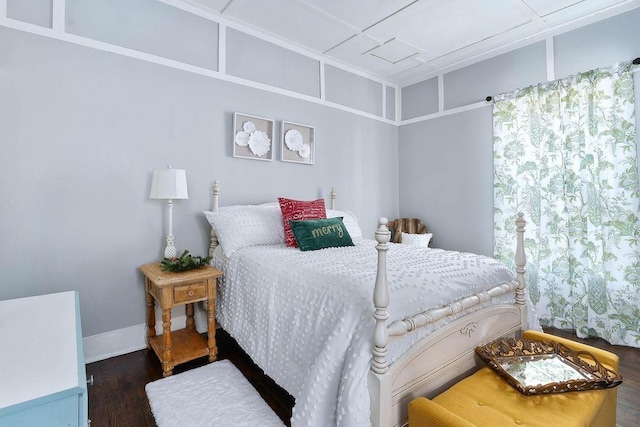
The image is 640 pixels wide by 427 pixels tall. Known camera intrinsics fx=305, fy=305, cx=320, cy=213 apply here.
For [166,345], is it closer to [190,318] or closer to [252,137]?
[190,318]

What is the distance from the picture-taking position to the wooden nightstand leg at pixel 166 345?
1.92 meters

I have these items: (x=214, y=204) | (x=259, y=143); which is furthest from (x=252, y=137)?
(x=214, y=204)

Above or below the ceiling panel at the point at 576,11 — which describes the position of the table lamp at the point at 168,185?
below

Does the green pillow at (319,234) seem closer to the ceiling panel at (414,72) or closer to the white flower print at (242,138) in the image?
the white flower print at (242,138)

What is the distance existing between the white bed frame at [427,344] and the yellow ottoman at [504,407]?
0.10 m

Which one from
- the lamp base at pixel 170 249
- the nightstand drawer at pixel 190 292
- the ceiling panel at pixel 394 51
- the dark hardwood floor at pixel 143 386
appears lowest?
the dark hardwood floor at pixel 143 386

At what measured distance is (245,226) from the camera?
243cm

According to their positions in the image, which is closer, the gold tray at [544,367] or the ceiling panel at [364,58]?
the gold tray at [544,367]

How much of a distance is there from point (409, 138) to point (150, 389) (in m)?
3.78

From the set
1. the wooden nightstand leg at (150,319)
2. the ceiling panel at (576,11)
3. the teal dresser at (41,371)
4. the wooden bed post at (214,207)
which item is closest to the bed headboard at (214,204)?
the wooden bed post at (214,207)

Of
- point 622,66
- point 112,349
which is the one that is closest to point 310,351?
point 112,349

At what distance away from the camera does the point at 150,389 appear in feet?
5.90

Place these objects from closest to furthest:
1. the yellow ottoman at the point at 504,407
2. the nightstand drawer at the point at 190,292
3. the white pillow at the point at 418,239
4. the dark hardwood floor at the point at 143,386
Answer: the yellow ottoman at the point at 504,407, the dark hardwood floor at the point at 143,386, the nightstand drawer at the point at 190,292, the white pillow at the point at 418,239

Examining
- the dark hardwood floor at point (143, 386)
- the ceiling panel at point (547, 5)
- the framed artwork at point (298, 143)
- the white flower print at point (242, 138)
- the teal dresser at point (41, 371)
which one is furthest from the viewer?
the framed artwork at point (298, 143)
